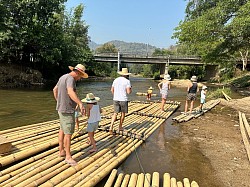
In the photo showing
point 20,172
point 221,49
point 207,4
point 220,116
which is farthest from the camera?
point 207,4

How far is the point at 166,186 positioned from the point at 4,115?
8.68m

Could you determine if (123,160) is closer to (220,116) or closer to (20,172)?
(20,172)

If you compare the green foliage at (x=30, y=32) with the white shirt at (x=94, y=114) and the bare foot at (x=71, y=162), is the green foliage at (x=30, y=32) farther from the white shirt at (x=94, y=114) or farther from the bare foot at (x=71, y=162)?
the bare foot at (x=71, y=162)

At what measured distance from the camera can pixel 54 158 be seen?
16.6ft

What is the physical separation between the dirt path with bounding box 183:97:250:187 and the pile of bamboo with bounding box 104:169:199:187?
54cm

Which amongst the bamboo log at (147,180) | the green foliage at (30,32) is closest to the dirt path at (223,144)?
the bamboo log at (147,180)

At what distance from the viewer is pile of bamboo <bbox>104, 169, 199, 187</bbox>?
4.36m

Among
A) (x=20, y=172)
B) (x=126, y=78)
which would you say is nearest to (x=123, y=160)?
(x=20, y=172)

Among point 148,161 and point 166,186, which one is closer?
point 166,186

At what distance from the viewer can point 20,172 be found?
14.4ft

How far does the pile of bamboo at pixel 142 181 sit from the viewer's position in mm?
4363

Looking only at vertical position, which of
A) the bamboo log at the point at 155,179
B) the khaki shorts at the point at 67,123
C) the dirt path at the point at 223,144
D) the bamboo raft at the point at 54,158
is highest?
the khaki shorts at the point at 67,123

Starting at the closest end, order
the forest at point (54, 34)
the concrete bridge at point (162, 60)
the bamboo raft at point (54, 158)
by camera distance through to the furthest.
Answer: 1. the bamboo raft at point (54, 158)
2. the forest at point (54, 34)
3. the concrete bridge at point (162, 60)

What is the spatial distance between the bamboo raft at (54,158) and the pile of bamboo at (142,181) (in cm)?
21
